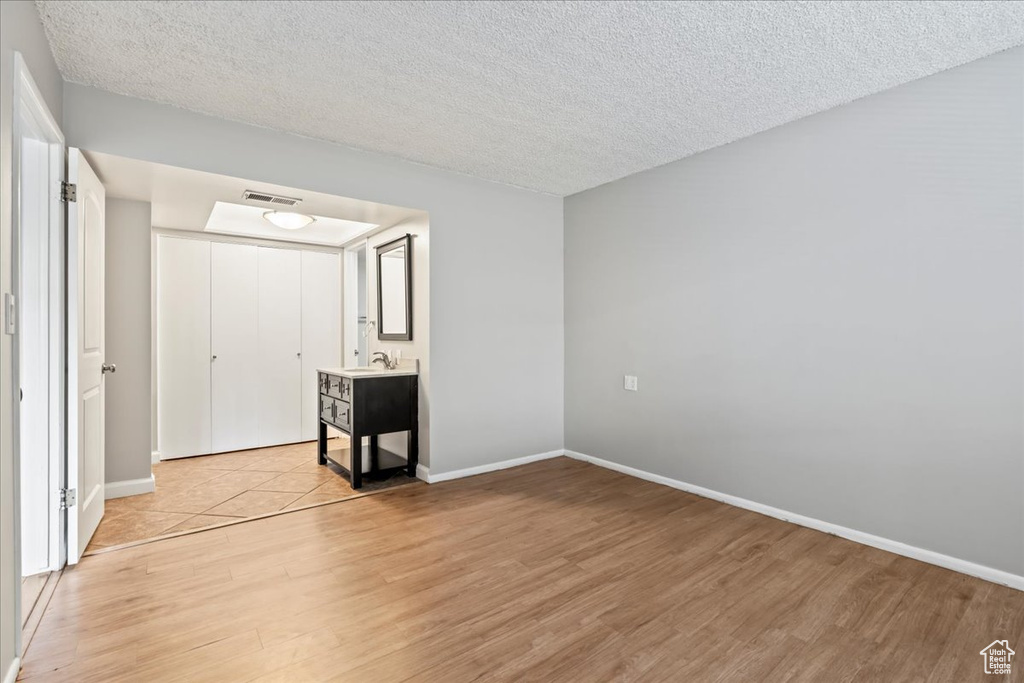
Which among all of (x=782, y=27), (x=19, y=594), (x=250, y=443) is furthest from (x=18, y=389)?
(x=250, y=443)

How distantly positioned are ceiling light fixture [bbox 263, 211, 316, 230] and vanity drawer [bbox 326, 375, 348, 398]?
54.3 inches

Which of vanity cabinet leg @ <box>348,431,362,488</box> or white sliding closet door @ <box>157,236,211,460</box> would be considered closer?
vanity cabinet leg @ <box>348,431,362,488</box>

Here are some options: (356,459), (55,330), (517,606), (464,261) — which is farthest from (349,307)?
(517,606)

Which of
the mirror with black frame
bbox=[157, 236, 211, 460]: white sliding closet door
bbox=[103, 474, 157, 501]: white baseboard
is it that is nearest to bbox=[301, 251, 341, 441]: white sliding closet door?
bbox=[157, 236, 211, 460]: white sliding closet door

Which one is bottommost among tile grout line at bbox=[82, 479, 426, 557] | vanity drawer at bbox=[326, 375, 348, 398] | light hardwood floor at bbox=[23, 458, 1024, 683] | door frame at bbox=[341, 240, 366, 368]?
light hardwood floor at bbox=[23, 458, 1024, 683]

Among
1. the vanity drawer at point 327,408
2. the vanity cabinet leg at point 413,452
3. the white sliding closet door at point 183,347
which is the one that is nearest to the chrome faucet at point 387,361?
the vanity drawer at point 327,408

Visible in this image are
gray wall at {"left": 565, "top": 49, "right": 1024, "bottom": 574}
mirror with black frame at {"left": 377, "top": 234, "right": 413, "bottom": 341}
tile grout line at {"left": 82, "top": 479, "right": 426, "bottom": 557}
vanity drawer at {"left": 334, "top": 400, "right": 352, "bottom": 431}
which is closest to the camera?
gray wall at {"left": 565, "top": 49, "right": 1024, "bottom": 574}

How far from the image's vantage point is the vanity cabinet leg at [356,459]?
3.65 metres

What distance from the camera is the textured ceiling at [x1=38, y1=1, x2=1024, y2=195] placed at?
202 centimetres

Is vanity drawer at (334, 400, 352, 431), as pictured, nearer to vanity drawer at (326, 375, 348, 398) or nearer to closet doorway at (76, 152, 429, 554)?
vanity drawer at (326, 375, 348, 398)

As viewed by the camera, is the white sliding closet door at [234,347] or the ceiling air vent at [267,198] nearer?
the ceiling air vent at [267,198]

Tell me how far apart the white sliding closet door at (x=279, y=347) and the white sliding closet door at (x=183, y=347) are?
0.49m

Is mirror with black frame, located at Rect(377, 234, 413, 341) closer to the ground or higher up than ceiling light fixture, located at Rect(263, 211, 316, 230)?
closer to the ground

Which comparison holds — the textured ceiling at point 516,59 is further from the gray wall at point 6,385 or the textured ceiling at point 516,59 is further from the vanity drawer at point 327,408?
the vanity drawer at point 327,408
